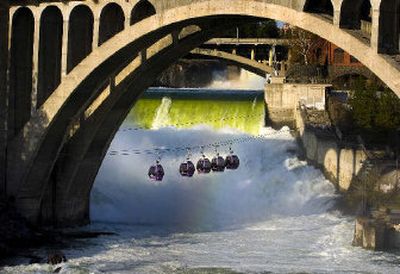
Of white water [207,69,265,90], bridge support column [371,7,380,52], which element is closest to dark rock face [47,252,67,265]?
bridge support column [371,7,380,52]

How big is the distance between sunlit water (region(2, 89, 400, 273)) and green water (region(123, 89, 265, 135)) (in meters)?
0.05

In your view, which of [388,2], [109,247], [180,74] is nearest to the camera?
[388,2]

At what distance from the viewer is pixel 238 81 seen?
80812mm

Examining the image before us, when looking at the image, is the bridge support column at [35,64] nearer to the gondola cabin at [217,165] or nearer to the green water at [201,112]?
the gondola cabin at [217,165]

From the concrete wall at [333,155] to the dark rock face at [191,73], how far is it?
34400 mm

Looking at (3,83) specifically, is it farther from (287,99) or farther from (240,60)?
(240,60)

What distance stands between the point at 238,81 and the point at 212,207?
4176cm

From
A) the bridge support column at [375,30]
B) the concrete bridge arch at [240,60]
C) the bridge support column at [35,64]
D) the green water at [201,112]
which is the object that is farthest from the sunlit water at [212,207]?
the bridge support column at [375,30]

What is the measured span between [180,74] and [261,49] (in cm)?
1184

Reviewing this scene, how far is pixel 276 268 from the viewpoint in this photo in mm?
28797

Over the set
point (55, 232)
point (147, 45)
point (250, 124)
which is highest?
point (147, 45)

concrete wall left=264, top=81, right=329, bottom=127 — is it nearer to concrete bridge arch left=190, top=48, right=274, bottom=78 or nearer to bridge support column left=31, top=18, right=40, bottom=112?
concrete bridge arch left=190, top=48, right=274, bottom=78

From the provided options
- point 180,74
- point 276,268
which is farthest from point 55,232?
point 180,74

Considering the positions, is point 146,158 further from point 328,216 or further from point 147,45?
point 147,45
